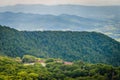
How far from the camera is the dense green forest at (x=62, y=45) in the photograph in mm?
113625

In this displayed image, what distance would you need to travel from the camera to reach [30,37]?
12912 centimetres

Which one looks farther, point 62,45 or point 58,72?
point 62,45

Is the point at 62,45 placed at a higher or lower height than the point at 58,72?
higher

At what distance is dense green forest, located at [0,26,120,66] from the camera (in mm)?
113625

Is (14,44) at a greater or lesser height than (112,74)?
greater

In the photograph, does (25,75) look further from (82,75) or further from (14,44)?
(14,44)

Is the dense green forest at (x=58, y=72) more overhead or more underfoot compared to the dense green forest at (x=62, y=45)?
more underfoot

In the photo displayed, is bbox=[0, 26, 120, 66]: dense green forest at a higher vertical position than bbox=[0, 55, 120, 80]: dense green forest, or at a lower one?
higher

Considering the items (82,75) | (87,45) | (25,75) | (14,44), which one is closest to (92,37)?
(87,45)

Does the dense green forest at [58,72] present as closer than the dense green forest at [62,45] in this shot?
Yes

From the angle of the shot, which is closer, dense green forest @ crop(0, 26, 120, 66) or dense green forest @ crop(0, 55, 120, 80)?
dense green forest @ crop(0, 55, 120, 80)

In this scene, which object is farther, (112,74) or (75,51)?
(75,51)

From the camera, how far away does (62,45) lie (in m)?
129

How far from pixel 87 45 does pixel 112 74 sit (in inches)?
2513
